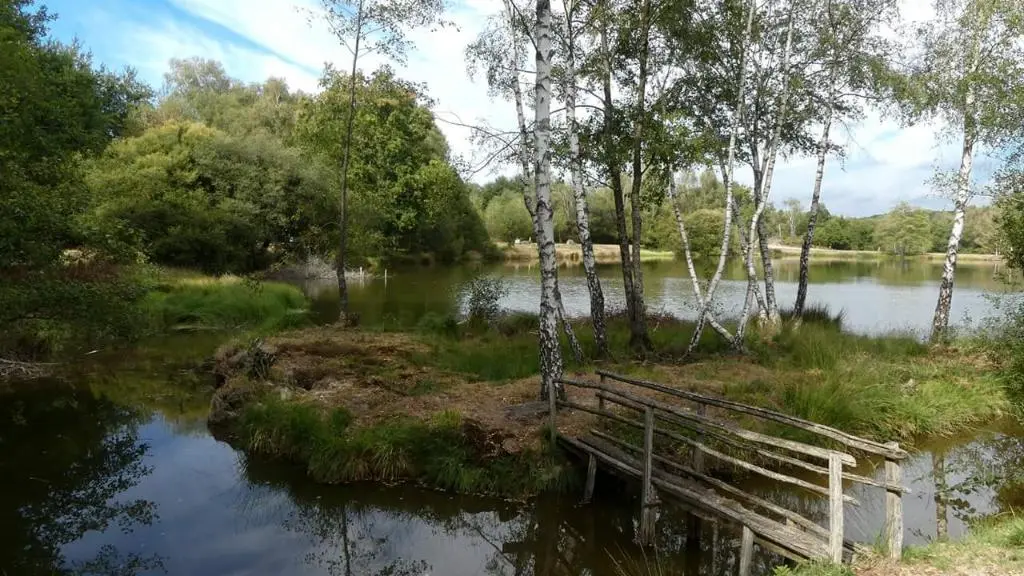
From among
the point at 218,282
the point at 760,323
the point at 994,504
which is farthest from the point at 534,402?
the point at 218,282

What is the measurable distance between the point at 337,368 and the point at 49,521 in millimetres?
5959

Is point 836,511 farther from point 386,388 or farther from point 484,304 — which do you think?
point 484,304

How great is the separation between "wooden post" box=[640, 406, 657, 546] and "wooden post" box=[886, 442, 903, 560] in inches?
101

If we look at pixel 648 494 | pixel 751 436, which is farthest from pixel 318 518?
pixel 751 436

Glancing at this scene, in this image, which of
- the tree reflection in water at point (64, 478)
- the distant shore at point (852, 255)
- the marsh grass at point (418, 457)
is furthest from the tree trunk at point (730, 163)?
the distant shore at point (852, 255)

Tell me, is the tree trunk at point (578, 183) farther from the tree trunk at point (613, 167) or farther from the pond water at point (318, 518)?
the pond water at point (318, 518)

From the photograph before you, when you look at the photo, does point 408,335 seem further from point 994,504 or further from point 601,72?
point 994,504

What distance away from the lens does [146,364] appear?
17.5m

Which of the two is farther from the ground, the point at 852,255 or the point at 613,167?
the point at 613,167

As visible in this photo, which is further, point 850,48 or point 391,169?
point 391,169

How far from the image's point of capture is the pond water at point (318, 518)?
7.42m

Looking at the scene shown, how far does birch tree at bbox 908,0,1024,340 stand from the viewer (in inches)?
592

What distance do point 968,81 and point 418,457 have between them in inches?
638

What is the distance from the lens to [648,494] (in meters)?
7.45
